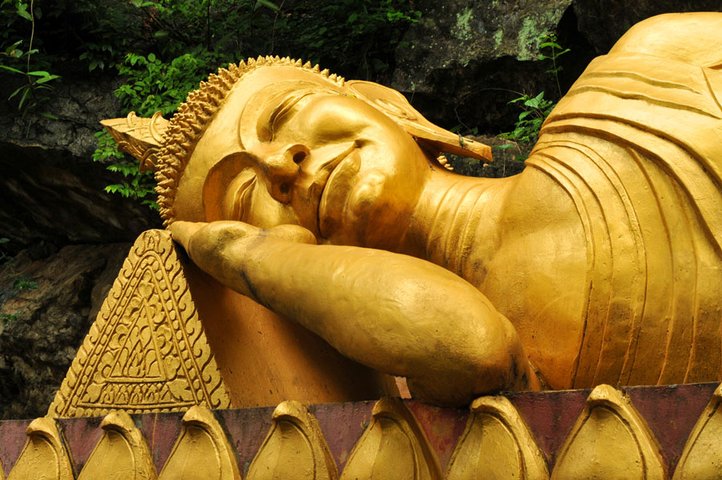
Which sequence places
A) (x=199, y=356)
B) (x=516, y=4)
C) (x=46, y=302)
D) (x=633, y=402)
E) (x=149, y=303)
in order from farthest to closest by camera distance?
(x=46, y=302), (x=516, y=4), (x=149, y=303), (x=199, y=356), (x=633, y=402)

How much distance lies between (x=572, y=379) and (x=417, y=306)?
0.53 metres

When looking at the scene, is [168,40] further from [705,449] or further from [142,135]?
[705,449]

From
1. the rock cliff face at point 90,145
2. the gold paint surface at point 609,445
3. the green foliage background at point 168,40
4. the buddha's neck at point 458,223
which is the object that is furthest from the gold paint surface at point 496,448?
the green foliage background at point 168,40

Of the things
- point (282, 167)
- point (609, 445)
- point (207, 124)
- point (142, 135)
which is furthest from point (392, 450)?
point (142, 135)

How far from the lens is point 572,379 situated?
89.6 inches

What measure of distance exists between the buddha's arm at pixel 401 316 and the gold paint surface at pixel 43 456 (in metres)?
0.64

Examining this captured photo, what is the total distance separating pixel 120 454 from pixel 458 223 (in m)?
1.02

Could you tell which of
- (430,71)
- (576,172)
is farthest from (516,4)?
(576,172)

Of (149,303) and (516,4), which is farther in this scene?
(516,4)

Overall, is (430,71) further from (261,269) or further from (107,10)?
(261,269)

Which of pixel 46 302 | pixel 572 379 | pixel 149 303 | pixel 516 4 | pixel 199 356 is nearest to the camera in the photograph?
pixel 572 379

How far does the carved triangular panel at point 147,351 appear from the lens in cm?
265

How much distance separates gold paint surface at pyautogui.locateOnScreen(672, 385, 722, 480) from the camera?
1585 mm

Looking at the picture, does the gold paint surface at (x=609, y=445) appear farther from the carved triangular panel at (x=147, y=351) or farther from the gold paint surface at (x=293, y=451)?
the carved triangular panel at (x=147, y=351)
